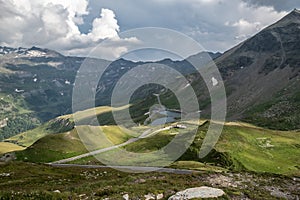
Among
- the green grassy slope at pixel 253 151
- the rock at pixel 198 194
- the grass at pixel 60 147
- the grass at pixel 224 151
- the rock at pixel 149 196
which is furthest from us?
the grass at pixel 60 147

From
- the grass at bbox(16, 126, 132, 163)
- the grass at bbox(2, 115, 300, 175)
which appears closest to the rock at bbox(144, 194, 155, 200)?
the grass at bbox(2, 115, 300, 175)

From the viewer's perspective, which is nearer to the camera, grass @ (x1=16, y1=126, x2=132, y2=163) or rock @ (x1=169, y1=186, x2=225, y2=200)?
rock @ (x1=169, y1=186, x2=225, y2=200)

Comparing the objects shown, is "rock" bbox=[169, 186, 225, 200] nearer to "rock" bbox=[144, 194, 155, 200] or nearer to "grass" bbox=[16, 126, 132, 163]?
"rock" bbox=[144, 194, 155, 200]

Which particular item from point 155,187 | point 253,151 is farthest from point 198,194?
point 253,151

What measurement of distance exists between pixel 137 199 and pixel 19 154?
4087 inches

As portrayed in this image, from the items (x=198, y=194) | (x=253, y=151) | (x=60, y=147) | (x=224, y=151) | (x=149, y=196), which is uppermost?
(x=198, y=194)

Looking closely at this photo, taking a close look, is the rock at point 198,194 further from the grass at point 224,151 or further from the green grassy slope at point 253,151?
the green grassy slope at point 253,151

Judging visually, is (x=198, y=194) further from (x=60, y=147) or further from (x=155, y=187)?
(x=60, y=147)

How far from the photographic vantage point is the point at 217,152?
291 ft

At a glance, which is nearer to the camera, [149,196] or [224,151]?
[149,196]

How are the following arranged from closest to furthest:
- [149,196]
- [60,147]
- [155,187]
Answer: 1. [149,196]
2. [155,187]
3. [60,147]

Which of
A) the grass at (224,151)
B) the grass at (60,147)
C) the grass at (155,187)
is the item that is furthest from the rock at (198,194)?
the grass at (60,147)

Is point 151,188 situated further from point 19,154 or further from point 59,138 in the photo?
point 59,138

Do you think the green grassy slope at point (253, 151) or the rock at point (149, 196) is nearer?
the rock at point (149, 196)
